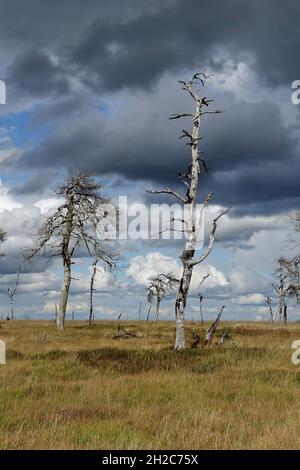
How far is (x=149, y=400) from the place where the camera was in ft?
36.7

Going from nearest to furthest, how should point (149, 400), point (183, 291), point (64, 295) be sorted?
1. point (149, 400)
2. point (183, 291)
3. point (64, 295)

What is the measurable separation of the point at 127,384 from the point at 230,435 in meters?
5.18

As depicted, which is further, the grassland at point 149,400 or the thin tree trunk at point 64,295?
the thin tree trunk at point 64,295

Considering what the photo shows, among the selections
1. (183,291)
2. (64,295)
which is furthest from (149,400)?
(64,295)

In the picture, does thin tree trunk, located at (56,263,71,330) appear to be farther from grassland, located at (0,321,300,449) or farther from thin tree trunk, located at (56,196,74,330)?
grassland, located at (0,321,300,449)

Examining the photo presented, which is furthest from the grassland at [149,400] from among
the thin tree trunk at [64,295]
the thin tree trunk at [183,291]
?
the thin tree trunk at [64,295]

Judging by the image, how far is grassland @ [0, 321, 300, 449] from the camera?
7.80 metres

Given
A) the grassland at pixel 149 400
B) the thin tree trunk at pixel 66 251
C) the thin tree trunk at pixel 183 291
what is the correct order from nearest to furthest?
the grassland at pixel 149 400, the thin tree trunk at pixel 183 291, the thin tree trunk at pixel 66 251

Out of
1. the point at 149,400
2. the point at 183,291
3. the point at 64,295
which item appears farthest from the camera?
the point at 64,295

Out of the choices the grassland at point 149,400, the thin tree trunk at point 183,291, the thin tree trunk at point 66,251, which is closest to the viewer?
the grassland at point 149,400

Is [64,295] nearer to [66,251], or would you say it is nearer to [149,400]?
[66,251]

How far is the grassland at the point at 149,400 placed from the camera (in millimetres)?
7801

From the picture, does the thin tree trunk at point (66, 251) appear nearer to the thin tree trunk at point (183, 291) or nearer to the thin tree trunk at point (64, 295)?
the thin tree trunk at point (64, 295)
